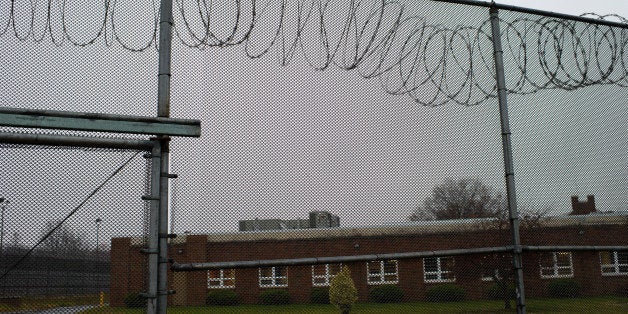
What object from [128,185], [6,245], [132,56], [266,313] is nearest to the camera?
[6,245]

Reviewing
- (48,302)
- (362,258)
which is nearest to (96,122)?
(48,302)

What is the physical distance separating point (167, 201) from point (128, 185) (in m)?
0.32

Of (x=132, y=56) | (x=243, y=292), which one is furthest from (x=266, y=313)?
(x=132, y=56)

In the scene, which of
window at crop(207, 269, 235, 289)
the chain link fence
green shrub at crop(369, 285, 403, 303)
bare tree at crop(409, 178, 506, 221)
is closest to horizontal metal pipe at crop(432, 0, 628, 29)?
the chain link fence

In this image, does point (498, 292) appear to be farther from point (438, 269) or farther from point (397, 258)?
point (397, 258)

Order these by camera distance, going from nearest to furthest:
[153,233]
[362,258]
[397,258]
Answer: [153,233], [362,258], [397,258]

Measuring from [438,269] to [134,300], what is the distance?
2.57 meters

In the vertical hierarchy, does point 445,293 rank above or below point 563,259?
below

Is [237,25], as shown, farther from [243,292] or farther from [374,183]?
[243,292]

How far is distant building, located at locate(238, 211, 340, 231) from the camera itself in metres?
4.38

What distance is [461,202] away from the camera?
498cm

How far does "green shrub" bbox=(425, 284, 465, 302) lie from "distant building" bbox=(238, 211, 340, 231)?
3.36ft

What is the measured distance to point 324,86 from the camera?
4.90 metres

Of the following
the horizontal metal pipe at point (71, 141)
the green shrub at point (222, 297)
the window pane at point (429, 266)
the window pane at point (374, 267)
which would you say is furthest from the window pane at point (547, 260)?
the horizontal metal pipe at point (71, 141)
